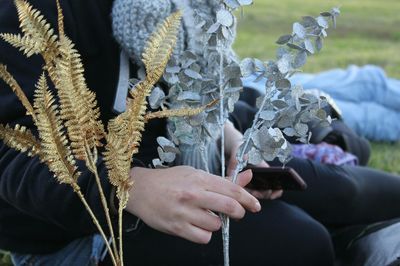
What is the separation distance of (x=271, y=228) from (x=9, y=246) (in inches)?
20.1

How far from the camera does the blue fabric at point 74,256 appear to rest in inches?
51.5

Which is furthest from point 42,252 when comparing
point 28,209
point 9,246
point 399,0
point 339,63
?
point 399,0

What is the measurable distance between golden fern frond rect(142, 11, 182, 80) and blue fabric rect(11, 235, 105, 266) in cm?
55

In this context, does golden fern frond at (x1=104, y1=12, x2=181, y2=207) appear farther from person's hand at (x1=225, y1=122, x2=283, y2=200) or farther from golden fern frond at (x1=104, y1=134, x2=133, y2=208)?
person's hand at (x1=225, y1=122, x2=283, y2=200)

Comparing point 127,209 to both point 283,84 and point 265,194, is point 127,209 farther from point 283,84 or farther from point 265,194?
point 265,194

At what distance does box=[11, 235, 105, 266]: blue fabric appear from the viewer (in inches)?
51.5

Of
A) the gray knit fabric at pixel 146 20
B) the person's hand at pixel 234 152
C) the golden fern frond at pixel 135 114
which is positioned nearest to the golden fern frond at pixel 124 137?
the golden fern frond at pixel 135 114

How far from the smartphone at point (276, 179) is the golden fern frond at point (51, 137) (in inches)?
23.0

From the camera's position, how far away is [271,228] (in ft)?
4.55

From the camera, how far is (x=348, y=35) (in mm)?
6328

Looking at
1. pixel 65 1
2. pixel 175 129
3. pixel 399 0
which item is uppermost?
pixel 65 1

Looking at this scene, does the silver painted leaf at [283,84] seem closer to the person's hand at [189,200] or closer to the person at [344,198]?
the person's hand at [189,200]

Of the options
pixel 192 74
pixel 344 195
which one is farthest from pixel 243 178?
pixel 344 195

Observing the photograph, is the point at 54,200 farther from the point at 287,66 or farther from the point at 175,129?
the point at 287,66
